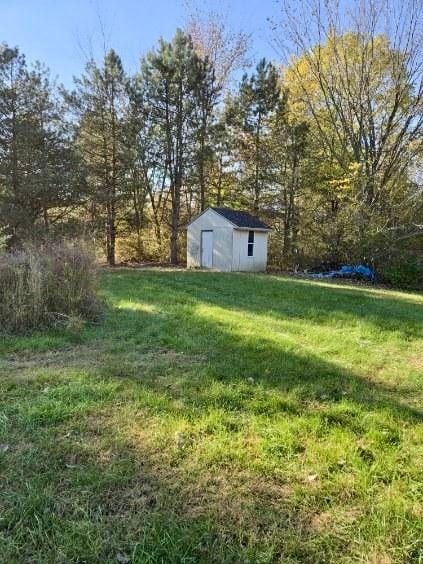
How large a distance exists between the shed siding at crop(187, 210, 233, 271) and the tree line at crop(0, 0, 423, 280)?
1807mm

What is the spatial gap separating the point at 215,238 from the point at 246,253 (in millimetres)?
1371

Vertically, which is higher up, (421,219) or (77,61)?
(77,61)

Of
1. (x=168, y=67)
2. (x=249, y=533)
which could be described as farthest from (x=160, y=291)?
(x=168, y=67)

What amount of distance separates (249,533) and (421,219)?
48.1ft

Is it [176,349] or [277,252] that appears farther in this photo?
[277,252]

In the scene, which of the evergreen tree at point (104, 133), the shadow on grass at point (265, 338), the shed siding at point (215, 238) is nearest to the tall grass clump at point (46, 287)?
the shadow on grass at point (265, 338)

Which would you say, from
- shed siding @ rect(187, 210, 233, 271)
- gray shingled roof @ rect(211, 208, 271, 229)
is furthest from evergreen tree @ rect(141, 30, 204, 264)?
gray shingled roof @ rect(211, 208, 271, 229)

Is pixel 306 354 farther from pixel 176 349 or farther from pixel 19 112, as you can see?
pixel 19 112

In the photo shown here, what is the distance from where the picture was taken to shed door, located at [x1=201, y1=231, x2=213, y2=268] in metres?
15.6

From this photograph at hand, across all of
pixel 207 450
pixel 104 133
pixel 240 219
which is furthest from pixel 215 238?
pixel 207 450

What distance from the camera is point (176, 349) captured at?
423cm

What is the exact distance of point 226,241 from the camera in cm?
1504

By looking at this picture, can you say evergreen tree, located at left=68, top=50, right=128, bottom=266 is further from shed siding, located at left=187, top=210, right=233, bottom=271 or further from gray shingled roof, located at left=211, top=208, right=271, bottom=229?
gray shingled roof, located at left=211, top=208, right=271, bottom=229

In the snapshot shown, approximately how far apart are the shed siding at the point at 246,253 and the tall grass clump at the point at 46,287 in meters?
9.74
